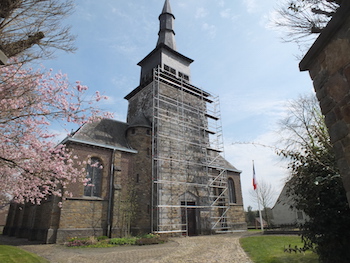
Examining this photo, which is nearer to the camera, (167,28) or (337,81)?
(337,81)

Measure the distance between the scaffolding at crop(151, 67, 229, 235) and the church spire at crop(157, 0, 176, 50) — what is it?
463 centimetres

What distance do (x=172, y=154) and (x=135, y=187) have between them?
424 centimetres

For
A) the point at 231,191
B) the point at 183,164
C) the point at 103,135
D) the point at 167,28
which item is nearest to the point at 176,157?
the point at 183,164

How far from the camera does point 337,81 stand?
110 inches

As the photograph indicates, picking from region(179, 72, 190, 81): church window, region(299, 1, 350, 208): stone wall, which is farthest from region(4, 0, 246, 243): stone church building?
region(299, 1, 350, 208): stone wall

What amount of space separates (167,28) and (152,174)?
17.4 metres

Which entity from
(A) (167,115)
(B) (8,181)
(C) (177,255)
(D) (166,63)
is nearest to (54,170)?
(B) (8,181)

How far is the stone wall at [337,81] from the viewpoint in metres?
2.63

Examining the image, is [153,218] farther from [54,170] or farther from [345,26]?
[345,26]

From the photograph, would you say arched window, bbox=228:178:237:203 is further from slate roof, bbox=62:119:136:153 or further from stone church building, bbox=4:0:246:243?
slate roof, bbox=62:119:136:153

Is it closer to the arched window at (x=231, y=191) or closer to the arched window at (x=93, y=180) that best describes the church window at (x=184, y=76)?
the arched window at (x=231, y=191)

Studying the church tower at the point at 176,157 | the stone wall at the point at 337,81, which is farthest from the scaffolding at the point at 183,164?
the stone wall at the point at 337,81

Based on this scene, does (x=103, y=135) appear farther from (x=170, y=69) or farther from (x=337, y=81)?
(x=337, y=81)

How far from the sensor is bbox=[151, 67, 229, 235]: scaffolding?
57.4 ft
